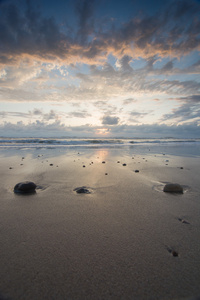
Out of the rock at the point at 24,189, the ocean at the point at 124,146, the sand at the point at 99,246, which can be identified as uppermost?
the ocean at the point at 124,146

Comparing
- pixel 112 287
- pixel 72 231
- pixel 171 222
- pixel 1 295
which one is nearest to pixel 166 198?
pixel 171 222

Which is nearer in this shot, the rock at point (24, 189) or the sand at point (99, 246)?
the sand at point (99, 246)

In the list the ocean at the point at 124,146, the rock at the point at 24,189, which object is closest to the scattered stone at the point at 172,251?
the rock at the point at 24,189

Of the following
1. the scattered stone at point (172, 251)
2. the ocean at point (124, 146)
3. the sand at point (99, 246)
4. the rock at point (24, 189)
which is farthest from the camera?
the ocean at point (124, 146)

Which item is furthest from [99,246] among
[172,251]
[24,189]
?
[24,189]

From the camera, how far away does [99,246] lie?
186 cm

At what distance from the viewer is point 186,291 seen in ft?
4.25

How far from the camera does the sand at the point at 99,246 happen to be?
1333 mm

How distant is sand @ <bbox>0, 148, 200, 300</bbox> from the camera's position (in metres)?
1.33

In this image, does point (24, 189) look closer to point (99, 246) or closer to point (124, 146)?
point (99, 246)

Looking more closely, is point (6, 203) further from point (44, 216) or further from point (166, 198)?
point (166, 198)

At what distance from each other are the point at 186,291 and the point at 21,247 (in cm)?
172

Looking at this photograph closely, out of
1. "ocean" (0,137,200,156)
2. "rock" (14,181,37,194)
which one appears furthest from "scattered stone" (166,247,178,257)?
"ocean" (0,137,200,156)

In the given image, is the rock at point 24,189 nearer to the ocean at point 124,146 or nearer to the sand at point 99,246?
the sand at point 99,246
